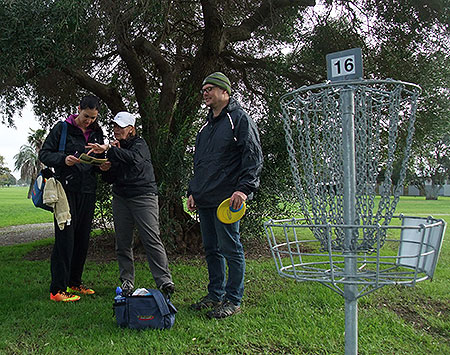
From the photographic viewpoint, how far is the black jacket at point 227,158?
3898 mm

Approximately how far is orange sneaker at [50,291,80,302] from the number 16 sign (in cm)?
390

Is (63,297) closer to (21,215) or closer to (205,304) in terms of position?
(205,304)

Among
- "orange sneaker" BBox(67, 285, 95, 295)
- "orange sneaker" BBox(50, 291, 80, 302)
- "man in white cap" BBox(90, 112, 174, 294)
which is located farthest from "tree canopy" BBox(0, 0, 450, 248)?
"orange sneaker" BBox(50, 291, 80, 302)

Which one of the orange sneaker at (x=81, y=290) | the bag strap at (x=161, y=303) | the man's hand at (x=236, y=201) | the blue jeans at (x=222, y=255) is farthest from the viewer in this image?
the orange sneaker at (x=81, y=290)

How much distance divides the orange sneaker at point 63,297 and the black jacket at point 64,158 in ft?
3.70

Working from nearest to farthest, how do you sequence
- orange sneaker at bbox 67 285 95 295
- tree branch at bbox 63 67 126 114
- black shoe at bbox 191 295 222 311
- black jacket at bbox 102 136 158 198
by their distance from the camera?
1. black shoe at bbox 191 295 222 311
2. black jacket at bbox 102 136 158 198
3. orange sneaker at bbox 67 285 95 295
4. tree branch at bbox 63 67 126 114

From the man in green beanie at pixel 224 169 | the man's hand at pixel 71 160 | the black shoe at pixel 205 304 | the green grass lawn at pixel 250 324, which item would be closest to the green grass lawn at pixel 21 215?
the green grass lawn at pixel 250 324

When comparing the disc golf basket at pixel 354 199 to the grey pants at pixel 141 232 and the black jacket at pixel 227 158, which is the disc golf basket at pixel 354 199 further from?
the grey pants at pixel 141 232

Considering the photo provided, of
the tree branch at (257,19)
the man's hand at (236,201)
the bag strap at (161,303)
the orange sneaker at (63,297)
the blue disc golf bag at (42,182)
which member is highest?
the tree branch at (257,19)

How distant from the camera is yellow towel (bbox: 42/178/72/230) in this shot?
433cm

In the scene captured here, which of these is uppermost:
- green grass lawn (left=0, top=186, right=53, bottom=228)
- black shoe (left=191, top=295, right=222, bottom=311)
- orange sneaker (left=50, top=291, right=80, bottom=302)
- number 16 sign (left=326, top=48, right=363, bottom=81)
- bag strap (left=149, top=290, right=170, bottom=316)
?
number 16 sign (left=326, top=48, right=363, bottom=81)

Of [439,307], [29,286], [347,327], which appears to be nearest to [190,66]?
[29,286]

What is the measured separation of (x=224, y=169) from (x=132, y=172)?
3.79 ft

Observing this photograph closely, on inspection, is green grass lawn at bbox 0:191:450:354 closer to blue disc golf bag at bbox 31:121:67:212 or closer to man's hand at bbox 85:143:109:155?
blue disc golf bag at bbox 31:121:67:212
